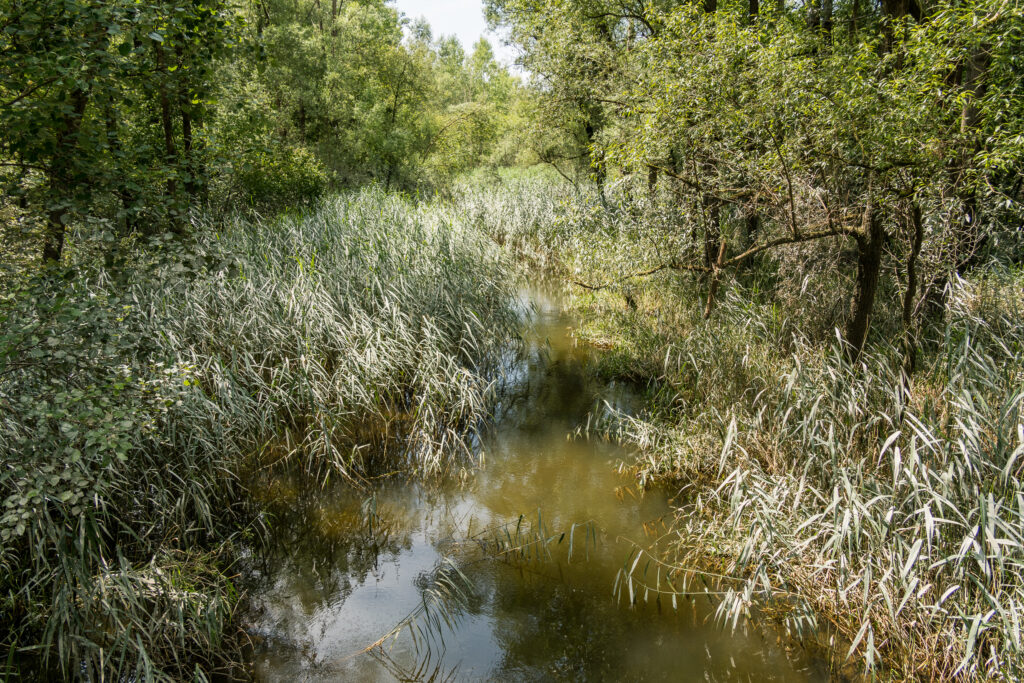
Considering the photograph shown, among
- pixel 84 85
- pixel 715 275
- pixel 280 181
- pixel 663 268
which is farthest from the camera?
pixel 280 181

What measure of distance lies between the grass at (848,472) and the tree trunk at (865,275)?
210mm

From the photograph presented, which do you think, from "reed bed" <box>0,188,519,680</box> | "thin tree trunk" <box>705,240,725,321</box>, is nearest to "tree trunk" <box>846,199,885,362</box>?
"thin tree trunk" <box>705,240,725,321</box>

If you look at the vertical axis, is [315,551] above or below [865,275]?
below

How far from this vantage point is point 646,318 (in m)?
7.60

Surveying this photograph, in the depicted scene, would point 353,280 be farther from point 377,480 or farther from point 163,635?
point 163,635

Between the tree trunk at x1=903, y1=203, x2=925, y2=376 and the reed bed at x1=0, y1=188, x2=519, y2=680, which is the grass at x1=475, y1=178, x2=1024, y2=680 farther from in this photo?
the reed bed at x1=0, y1=188, x2=519, y2=680

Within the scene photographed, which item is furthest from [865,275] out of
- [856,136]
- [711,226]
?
[711,226]

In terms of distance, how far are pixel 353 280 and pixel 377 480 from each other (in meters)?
2.54

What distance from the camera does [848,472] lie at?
3.69 meters

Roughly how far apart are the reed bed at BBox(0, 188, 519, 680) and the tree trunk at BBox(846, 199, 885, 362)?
359cm

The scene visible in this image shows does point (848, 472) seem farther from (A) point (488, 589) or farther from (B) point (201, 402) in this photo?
(B) point (201, 402)

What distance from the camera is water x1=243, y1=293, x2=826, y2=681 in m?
3.18

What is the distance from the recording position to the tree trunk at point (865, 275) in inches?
179

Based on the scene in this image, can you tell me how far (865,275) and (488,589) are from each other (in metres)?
4.02
